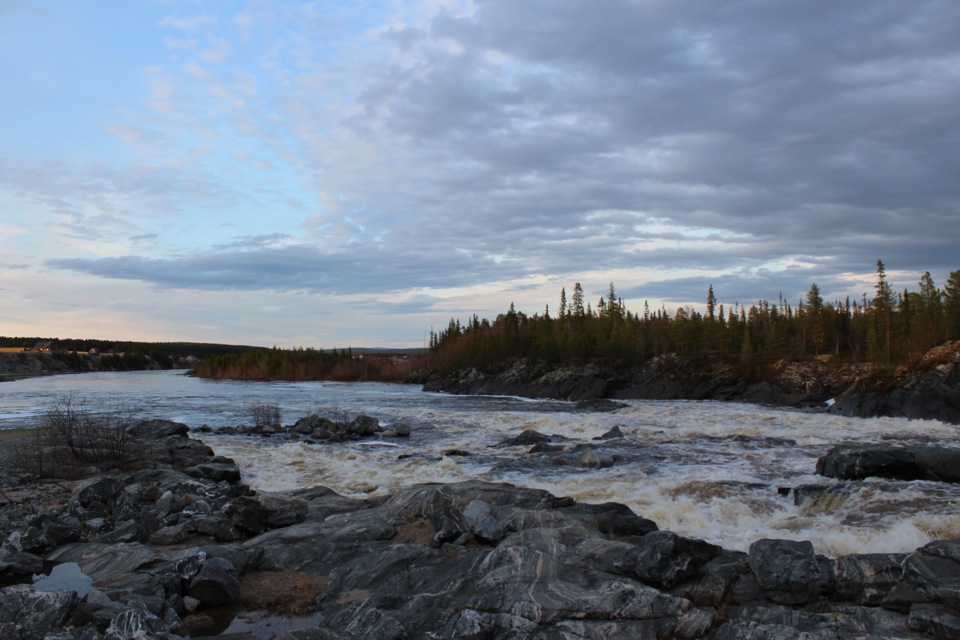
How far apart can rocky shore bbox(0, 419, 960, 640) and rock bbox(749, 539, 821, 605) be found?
0.02 meters

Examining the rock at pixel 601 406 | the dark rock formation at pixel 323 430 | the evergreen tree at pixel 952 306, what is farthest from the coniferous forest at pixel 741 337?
the dark rock formation at pixel 323 430

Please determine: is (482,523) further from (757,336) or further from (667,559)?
(757,336)

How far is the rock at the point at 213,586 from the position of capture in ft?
34.1

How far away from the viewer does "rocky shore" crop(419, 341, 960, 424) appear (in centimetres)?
4531

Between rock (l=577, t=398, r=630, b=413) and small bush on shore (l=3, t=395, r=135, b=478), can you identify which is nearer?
small bush on shore (l=3, t=395, r=135, b=478)

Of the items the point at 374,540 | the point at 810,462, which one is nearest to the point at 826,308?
the point at 810,462

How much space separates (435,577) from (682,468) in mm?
14595

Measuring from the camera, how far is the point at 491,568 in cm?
1064

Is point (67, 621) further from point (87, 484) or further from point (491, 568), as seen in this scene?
point (87, 484)

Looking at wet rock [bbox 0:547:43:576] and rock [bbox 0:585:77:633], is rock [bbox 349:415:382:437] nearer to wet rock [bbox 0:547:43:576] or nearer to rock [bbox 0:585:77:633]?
wet rock [bbox 0:547:43:576]

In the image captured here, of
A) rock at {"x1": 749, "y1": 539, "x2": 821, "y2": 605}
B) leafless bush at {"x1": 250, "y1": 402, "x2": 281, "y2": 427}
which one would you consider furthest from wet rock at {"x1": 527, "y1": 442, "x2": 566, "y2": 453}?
leafless bush at {"x1": 250, "y1": 402, "x2": 281, "y2": 427}

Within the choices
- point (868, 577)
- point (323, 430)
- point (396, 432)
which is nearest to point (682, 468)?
point (868, 577)

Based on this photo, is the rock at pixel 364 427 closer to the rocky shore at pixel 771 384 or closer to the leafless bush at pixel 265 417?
the leafless bush at pixel 265 417

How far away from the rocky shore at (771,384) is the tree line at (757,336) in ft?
10.8
